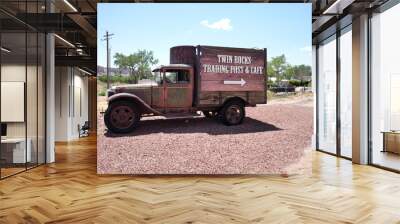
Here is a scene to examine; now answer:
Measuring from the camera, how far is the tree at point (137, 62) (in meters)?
6.31

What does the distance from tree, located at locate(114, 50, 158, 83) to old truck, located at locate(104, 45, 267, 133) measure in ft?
0.44

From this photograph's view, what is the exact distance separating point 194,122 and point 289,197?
215 cm

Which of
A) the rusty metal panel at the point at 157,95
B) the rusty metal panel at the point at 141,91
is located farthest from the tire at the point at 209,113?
the rusty metal panel at the point at 141,91

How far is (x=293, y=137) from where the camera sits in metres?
6.56

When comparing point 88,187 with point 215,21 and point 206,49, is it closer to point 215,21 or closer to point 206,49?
point 206,49

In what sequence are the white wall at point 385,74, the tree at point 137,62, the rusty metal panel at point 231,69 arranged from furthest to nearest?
the white wall at point 385,74 → the rusty metal panel at point 231,69 → the tree at point 137,62

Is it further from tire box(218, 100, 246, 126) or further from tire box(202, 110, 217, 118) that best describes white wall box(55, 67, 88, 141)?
tire box(218, 100, 246, 126)

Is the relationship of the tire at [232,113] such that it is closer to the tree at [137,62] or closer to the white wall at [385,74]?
the tree at [137,62]

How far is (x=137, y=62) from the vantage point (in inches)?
249

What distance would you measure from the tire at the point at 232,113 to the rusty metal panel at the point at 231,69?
24 cm

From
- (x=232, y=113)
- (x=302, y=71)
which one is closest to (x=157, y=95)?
(x=232, y=113)

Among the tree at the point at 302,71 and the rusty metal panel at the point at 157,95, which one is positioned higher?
the tree at the point at 302,71

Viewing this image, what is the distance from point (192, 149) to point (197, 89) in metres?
0.99

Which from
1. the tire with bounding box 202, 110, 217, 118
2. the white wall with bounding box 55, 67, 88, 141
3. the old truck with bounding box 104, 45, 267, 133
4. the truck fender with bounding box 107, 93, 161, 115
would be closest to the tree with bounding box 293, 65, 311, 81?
the old truck with bounding box 104, 45, 267, 133
